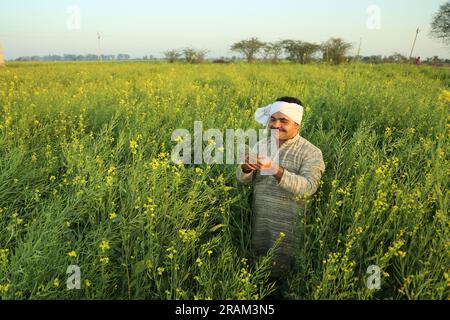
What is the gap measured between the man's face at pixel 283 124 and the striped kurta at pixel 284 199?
66 millimetres

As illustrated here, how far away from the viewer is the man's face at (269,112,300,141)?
2080 millimetres

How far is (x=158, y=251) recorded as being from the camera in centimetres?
200

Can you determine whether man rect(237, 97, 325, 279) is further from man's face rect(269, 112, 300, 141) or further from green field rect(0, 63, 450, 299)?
green field rect(0, 63, 450, 299)

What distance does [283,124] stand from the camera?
2.09m

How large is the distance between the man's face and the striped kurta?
66mm

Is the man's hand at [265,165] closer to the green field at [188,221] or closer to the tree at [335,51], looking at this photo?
the green field at [188,221]

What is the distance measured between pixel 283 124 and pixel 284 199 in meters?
0.49

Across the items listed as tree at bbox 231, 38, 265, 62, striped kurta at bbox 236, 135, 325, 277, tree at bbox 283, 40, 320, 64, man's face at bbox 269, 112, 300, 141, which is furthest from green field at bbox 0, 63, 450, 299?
tree at bbox 231, 38, 265, 62

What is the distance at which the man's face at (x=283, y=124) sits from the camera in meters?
2.08

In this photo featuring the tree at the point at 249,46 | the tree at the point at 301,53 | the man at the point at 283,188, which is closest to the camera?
the man at the point at 283,188

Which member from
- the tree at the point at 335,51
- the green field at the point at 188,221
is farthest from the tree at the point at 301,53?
the green field at the point at 188,221
